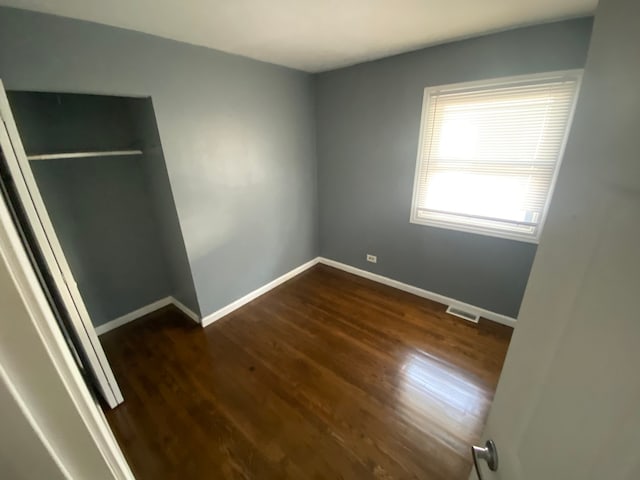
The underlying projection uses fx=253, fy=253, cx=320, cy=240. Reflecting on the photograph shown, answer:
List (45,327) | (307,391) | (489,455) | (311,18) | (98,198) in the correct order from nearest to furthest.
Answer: (45,327)
(489,455)
(311,18)
(307,391)
(98,198)

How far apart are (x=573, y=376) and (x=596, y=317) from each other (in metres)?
0.12

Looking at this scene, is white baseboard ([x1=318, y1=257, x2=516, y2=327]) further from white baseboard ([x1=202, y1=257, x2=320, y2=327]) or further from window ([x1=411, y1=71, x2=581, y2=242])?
window ([x1=411, y1=71, x2=581, y2=242])

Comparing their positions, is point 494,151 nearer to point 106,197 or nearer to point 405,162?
point 405,162

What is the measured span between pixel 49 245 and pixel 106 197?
3.93 feet

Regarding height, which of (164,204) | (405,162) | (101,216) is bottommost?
(101,216)

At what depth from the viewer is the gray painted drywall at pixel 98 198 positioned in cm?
195

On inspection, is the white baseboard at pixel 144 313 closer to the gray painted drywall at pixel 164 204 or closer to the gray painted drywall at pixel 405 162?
the gray painted drywall at pixel 164 204

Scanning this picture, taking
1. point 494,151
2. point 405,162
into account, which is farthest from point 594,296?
point 405,162

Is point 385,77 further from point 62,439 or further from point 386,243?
point 62,439

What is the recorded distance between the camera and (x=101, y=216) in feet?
7.54

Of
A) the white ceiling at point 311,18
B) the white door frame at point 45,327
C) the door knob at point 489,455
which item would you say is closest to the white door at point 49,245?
the white ceiling at point 311,18

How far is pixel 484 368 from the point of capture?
1971mm

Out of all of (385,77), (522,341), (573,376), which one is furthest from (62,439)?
(385,77)

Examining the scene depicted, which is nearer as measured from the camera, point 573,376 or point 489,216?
point 573,376
